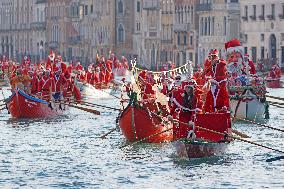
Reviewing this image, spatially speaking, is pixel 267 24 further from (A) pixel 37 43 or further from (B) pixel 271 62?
(A) pixel 37 43

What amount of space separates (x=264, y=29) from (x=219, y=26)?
506 inches

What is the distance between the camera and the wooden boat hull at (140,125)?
4556 cm

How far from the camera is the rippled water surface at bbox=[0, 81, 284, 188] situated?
127 ft

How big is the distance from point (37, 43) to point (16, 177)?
13957 cm

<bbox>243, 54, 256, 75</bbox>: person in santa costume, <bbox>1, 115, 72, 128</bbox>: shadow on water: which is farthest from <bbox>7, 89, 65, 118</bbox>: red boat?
<bbox>243, 54, 256, 75</bbox>: person in santa costume

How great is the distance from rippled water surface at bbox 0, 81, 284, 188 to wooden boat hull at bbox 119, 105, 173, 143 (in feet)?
1.16

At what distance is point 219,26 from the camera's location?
128m

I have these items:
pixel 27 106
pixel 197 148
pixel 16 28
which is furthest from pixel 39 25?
pixel 197 148

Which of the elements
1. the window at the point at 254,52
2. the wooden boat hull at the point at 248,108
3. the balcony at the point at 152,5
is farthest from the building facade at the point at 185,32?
the wooden boat hull at the point at 248,108

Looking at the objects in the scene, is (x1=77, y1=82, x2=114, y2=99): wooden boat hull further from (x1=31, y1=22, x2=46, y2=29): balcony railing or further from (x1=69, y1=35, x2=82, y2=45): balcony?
(x1=31, y1=22, x2=46, y2=29): balcony railing

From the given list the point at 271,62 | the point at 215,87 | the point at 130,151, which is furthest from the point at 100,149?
the point at 271,62

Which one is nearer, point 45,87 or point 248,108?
point 248,108

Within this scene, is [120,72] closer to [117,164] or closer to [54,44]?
[54,44]

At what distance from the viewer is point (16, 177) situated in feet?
130
